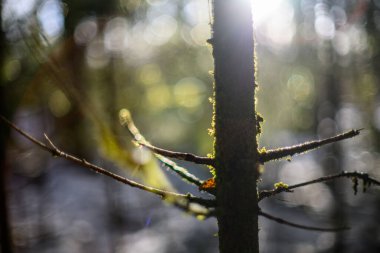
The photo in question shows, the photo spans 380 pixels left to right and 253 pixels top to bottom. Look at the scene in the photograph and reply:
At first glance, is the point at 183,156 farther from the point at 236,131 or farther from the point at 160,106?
the point at 160,106

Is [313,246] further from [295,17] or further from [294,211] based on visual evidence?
[295,17]

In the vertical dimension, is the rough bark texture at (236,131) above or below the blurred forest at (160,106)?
below

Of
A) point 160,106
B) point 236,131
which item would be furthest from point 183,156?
point 160,106

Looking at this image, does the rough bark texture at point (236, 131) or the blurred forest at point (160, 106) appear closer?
the rough bark texture at point (236, 131)

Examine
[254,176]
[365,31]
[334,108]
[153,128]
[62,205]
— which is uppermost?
[153,128]

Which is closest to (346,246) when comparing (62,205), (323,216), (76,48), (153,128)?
(323,216)
